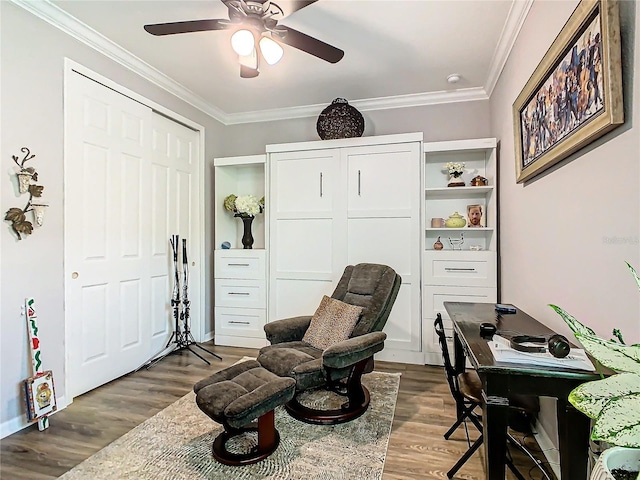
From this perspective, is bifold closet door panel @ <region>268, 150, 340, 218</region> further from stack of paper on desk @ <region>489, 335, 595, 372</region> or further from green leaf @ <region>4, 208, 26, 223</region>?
stack of paper on desk @ <region>489, 335, 595, 372</region>

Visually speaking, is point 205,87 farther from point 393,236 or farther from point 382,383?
point 382,383

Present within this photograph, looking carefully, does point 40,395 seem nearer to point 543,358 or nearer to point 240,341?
point 240,341

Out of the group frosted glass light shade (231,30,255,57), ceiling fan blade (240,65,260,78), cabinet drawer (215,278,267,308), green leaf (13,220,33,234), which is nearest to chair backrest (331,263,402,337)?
cabinet drawer (215,278,267,308)

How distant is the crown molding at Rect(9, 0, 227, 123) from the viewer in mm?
2357

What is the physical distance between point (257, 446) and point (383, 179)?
2.56m

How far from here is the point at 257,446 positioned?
2.00 meters

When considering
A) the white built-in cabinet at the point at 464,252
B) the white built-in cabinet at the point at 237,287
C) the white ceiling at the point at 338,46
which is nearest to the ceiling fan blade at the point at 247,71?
the white ceiling at the point at 338,46

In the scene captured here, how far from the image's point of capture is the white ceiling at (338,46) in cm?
239

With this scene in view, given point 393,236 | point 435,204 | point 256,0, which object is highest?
point 256,0

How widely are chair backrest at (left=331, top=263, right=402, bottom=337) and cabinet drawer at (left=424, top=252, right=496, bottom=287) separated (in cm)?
72

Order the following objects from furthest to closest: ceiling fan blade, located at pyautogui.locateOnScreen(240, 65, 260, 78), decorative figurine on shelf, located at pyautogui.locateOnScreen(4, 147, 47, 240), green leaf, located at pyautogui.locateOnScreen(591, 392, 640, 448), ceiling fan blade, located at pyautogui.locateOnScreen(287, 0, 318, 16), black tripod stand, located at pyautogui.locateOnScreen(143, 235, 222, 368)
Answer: black tripod stand, located at pyautogui.locateOnScreen(143, 235, 222, 368) → ceiling fan blade, located at pyautogui.locateOnScreen(240, 65, 260, 78) → decorative figurine on shelf, located at pyautogui.locateOnScreen(4, 147, 47, 240) → ceiling fan blade, located at pyautogui.locateOnScreen(287, 0, 318, 16) → green leaf, located at pyautogui.locateOnScreen(591, 392, 640, 448)

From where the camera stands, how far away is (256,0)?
1893 mm

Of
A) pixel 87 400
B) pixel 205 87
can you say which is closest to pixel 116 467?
pixel 87 400

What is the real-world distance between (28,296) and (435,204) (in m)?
3.63
